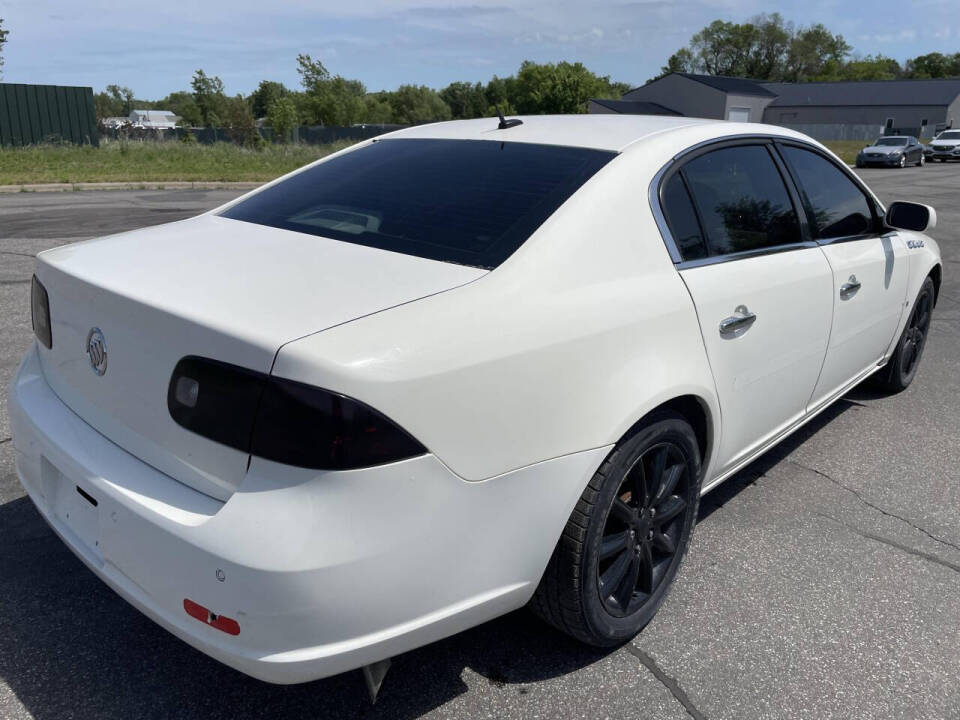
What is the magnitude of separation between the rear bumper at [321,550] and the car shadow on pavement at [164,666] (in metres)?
0.41

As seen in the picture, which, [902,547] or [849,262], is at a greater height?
[849,262]

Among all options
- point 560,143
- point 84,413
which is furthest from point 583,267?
point 84,413

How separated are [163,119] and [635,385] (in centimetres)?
Answer: 14409

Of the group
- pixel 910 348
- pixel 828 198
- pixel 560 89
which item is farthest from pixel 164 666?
pixel 560 89

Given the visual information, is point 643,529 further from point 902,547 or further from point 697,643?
point 902,547

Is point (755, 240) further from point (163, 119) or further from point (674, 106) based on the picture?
point (163, 119)

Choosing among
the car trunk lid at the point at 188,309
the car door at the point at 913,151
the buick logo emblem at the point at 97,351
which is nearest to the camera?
the car trunk lid at the point at 188,309

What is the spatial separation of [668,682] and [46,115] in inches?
1023

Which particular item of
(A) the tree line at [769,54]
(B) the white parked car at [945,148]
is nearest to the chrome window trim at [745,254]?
(B) the white parked car at [945,148]

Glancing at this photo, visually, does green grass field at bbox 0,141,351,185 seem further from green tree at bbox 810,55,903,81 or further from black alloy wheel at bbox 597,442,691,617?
green tree at bbox 810,55,903,81

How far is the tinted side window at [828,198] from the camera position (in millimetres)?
3540

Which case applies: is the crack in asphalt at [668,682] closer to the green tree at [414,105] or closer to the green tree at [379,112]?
the green tree at [379,112]

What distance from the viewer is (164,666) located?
7.93 feet

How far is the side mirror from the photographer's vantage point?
4.00 metres
